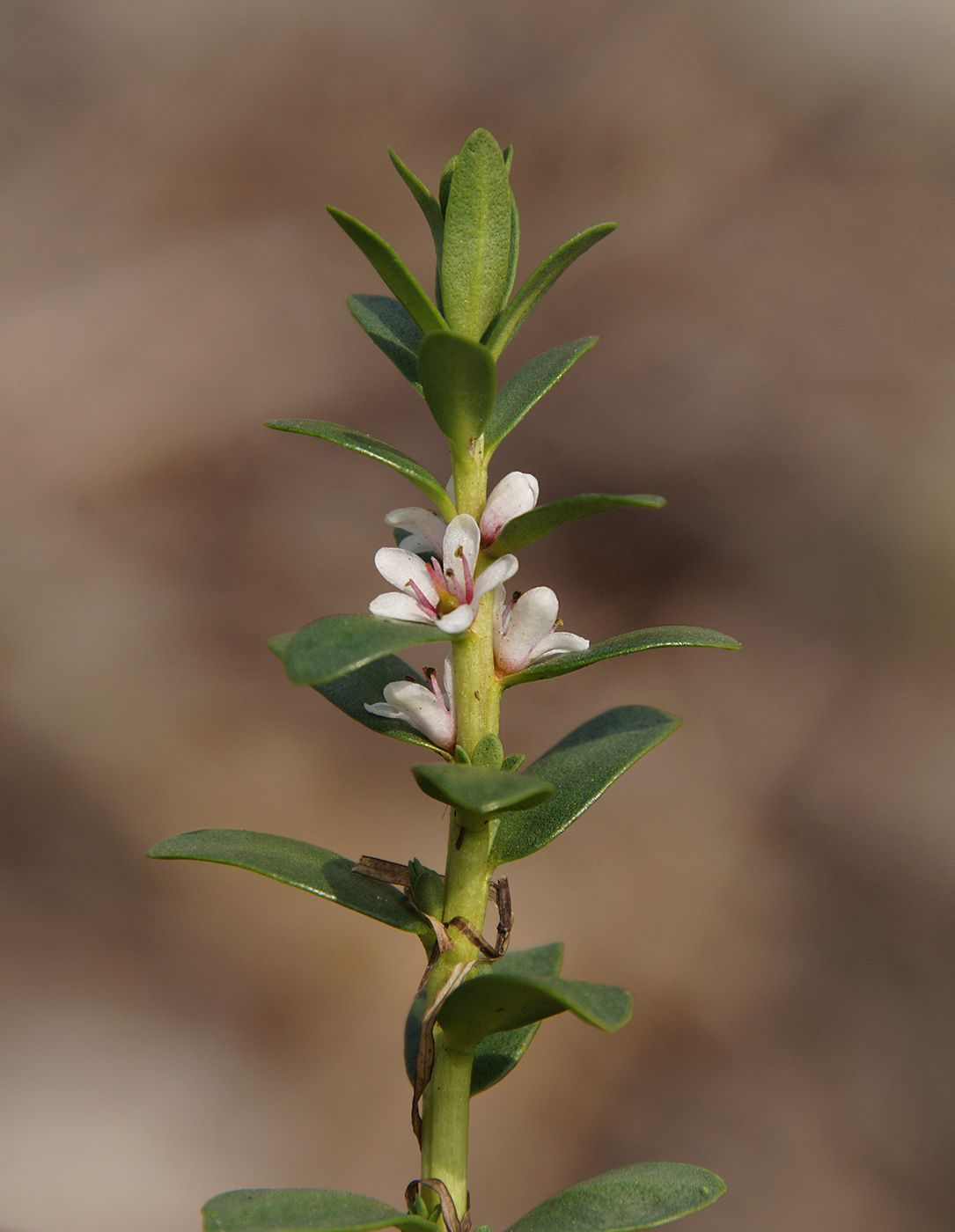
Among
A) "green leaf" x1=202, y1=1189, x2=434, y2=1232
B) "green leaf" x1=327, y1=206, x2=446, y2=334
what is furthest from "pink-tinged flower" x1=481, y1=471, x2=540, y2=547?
"green leaf" x1=202, y1=1189, x2=434, y2=1232

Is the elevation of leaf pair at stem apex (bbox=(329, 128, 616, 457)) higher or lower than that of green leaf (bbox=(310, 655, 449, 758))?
higher

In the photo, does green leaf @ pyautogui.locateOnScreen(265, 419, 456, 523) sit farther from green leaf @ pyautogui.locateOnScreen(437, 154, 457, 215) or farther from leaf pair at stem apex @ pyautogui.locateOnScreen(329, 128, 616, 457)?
green leaf @ pyautogui.locateOnScreen(437, 154, 457, 215)

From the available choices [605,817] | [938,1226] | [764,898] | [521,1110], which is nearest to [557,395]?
[605,817]

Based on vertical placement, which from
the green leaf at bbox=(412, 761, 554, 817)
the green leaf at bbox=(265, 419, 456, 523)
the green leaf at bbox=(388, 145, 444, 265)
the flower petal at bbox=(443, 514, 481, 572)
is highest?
the green leaf at bbox=(388, 145, 444, 265)

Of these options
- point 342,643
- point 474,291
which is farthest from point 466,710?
point 474,291

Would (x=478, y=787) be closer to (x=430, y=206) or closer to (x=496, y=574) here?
(x=496, y=574)

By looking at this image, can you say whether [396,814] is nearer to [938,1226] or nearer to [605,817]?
[605,817]

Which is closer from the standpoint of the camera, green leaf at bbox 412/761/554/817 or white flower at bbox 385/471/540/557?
green leaf at bbox 412/761/554/817

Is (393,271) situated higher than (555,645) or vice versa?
(393,271)
